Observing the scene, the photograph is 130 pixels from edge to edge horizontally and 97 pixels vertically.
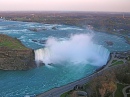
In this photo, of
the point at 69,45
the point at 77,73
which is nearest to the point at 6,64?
the point at 77,73

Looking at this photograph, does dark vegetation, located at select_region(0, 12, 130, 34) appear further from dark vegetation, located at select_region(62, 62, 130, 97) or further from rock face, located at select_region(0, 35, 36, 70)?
dark vegetation, located at select_region(62, 62, 130, 97)

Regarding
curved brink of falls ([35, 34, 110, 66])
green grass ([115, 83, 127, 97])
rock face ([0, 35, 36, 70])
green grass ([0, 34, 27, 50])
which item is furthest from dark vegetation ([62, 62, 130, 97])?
green grass ([0, 34, 27, 50])

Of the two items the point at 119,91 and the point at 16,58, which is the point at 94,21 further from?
the point at 119,91

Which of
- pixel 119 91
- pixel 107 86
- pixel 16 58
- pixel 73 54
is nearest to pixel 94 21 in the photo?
pixel 73 54

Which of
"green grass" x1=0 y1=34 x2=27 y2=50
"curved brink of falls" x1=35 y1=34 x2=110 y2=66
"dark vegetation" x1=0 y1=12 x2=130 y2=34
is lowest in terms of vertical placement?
"curved brink of falls" x1=35 y1=34 x2=110 y2=66

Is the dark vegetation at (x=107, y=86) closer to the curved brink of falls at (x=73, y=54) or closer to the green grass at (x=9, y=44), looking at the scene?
the curved brink of falls at (x=73, y=54)

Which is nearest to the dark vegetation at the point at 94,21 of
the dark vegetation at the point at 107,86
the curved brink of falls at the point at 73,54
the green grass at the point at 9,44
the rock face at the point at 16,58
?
the curved brink of falls at the point at 73,54

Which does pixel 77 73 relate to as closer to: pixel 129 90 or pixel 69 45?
pixel 129 90

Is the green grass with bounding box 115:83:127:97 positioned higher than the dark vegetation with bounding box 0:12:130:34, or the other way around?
the dark vegetation with bounding box 0:12:130:34
